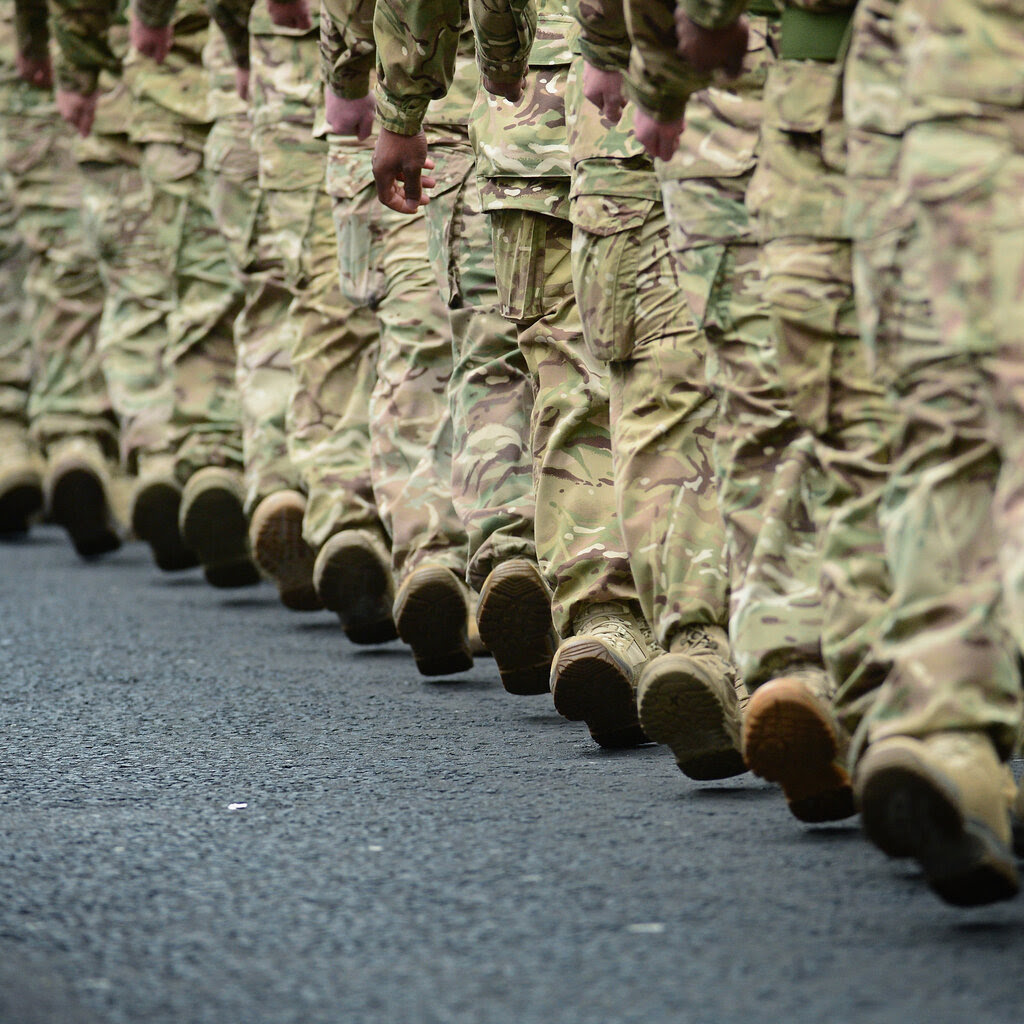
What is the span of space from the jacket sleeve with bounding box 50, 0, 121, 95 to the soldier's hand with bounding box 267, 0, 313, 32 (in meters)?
1.85

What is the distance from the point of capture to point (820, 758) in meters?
2.92

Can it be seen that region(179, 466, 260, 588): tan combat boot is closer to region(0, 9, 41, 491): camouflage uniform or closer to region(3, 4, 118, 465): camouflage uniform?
region(3, 4, 118, 465): camouflage uniform

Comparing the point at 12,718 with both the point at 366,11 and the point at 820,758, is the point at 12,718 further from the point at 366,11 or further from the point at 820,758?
the point at 820,758

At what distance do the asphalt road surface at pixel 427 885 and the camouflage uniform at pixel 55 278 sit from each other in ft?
10.6

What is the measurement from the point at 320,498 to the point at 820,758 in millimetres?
2660

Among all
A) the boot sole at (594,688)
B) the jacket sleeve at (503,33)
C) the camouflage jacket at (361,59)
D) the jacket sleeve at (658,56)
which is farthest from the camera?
the camouflage jacket at (361,59)

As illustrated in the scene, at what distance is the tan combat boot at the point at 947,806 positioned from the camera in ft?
7.80

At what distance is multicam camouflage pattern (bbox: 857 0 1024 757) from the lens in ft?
7.75

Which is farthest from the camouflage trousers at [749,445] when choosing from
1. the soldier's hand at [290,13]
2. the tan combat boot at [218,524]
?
the tan combat boot at [218,524]

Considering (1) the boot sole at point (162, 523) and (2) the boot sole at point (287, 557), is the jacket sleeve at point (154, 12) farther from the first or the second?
(2) the boot sole at point (287, 557)

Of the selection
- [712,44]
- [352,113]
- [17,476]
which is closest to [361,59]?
[352,113]

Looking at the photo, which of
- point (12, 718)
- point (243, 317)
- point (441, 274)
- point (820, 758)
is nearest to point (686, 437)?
point (820, 758)

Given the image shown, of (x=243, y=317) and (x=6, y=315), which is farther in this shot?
(x=6, y=315)

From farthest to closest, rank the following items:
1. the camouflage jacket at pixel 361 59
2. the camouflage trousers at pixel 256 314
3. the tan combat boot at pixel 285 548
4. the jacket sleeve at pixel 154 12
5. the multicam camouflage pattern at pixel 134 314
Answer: the multicam camouflage pattern at pixel 134 314
the jacket sleeve at pixel 154 12
the camouflage trousers at pixel 256 314
the tan combat boot at pixel 285 548
the camouflage jacket at pixel 361 59
